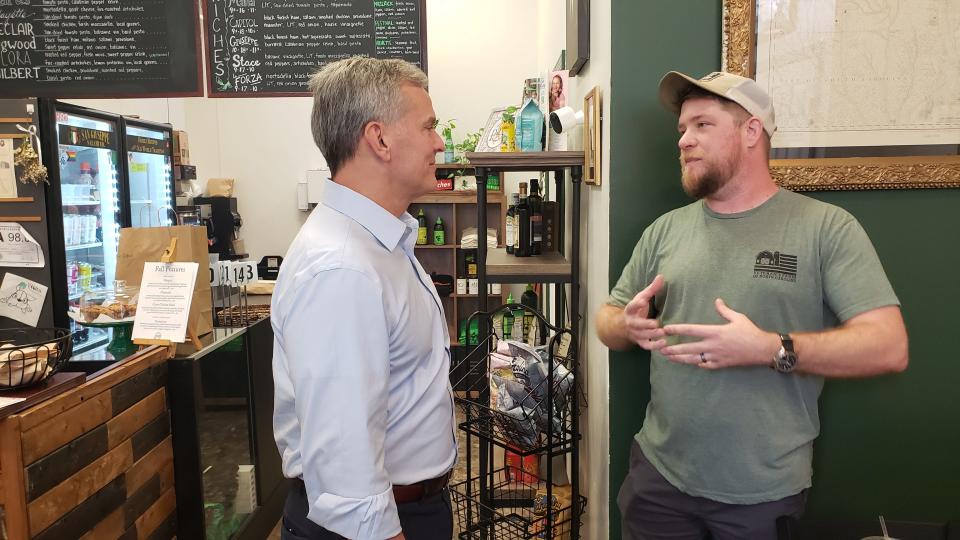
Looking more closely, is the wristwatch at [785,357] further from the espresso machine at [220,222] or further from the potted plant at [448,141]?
the espresso machine at [220,222]

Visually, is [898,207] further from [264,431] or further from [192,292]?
[264,431]

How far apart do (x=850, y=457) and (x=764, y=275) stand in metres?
0.86

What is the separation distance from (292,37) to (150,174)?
6.51ft

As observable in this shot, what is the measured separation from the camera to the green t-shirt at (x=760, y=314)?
159 cm

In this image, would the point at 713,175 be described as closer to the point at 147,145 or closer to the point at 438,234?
the point at 147,145

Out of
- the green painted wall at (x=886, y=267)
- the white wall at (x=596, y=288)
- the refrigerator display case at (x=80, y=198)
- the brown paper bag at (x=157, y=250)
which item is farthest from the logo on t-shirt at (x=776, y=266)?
the refrigerator display case at (x=80, y=198)

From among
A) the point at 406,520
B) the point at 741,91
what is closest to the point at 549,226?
the point at 741,91

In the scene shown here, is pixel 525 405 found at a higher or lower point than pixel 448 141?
lower

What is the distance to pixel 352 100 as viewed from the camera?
143cm

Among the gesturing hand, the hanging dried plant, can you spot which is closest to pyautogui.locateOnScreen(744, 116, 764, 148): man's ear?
the gesturing hand

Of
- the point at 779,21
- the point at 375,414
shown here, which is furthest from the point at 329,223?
the point at 779,21

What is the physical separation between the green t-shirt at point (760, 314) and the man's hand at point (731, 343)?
173mm

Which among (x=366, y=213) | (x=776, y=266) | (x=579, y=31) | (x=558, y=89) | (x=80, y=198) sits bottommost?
(x=776, y=266)

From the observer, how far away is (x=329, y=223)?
4.60 ft
